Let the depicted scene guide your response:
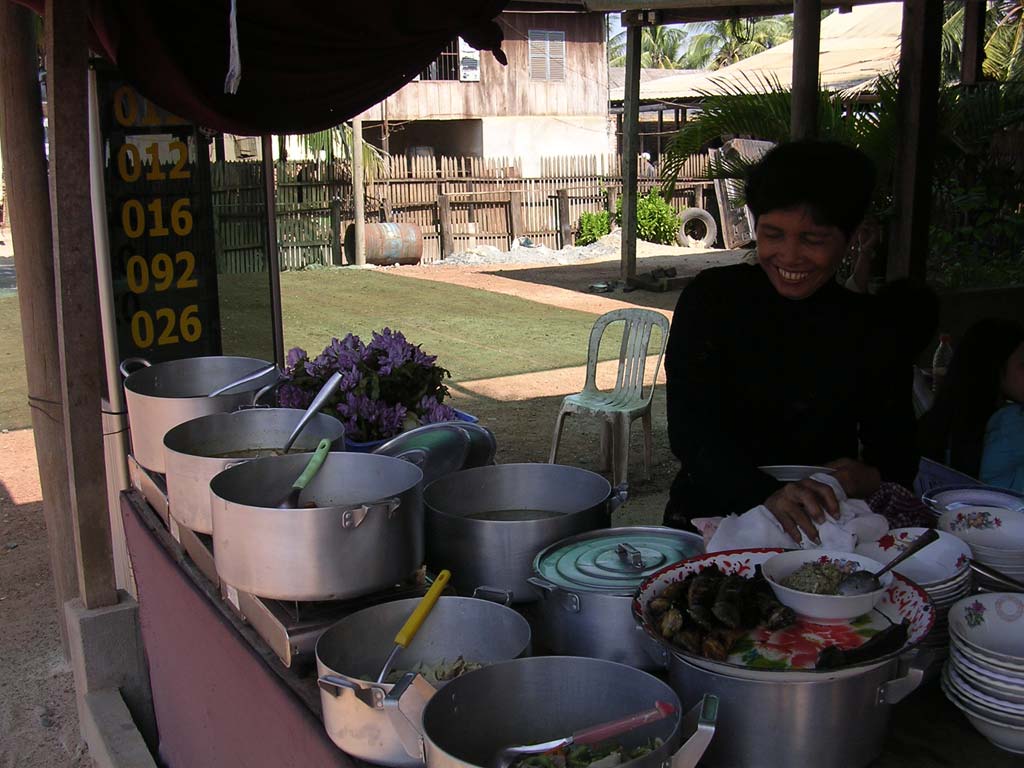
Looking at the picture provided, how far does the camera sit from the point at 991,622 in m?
1.43

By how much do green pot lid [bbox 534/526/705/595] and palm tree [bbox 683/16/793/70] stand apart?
42.7m

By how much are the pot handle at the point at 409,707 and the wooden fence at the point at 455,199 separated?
15.2 metres

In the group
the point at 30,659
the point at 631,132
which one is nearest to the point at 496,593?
the point at 30,659

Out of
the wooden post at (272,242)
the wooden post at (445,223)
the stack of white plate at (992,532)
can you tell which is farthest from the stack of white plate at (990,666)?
the wooden post at (445,223)

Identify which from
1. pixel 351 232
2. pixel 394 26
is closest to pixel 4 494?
pixel 394 26

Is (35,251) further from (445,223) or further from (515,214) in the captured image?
(515,214)

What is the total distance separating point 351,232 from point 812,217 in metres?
15.3

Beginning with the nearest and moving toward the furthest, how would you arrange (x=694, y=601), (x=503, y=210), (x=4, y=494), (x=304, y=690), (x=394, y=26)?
(x=694, y=601) → (x=304, y=690) → (x=394, y=26) → (x=4, y=494) → (x=503, y=210)

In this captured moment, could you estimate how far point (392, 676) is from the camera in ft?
4.77

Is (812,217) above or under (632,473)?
above

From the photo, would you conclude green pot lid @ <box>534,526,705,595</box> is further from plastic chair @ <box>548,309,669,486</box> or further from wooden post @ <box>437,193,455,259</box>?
wooden post @ <box>437,193,455,259</box>

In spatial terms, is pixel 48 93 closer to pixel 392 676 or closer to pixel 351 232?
pixel 392 676

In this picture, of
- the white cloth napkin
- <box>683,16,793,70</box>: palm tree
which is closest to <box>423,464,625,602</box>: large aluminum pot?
the white cloth napkin

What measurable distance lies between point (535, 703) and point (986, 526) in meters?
0.97
